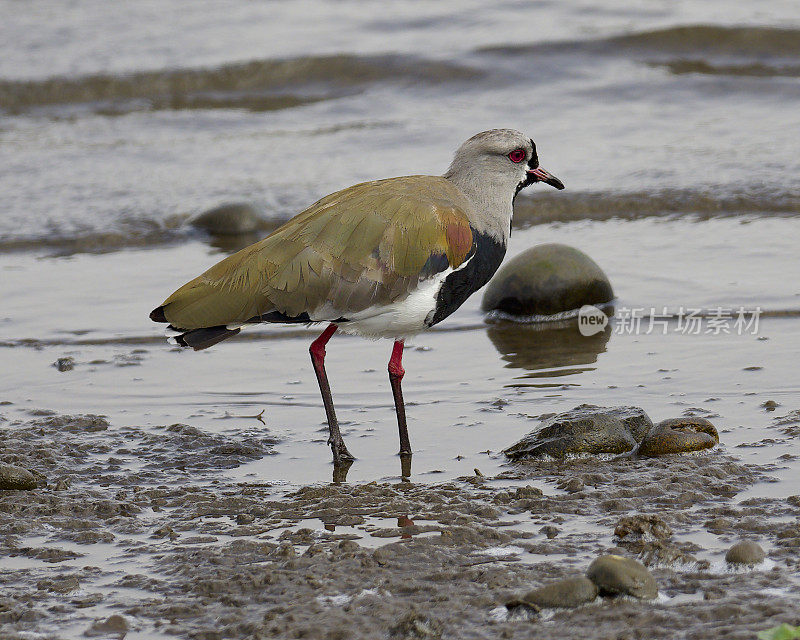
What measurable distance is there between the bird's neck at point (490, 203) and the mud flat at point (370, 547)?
116 centimetres

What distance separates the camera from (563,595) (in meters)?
3.92

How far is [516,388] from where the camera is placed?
6625mm

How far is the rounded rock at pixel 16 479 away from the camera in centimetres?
525

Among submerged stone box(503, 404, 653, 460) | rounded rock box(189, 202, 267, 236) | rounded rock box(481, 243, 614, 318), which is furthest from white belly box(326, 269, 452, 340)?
rounded rock box(189, 202, 267, 236)

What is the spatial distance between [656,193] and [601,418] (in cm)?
588

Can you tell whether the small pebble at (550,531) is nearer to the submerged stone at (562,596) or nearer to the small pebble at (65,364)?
the submerged stone at (562,596)

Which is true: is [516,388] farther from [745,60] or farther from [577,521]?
[745,60]

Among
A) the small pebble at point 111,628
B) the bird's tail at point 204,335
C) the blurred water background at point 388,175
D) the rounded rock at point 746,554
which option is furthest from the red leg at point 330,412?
the rounded rock at point 746,554

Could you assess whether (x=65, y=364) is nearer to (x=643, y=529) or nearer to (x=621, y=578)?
(x=643, y=529)

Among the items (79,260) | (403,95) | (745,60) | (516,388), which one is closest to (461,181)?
(516,388)

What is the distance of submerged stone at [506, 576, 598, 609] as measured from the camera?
12.8 ft

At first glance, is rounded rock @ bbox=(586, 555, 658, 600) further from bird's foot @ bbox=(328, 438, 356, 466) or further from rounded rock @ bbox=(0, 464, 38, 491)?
rounded rock @ bbox=(0, 464, 38, 491)

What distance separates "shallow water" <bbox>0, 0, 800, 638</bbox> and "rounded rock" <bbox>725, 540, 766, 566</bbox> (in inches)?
4.5

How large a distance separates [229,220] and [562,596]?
7290 millimetres
